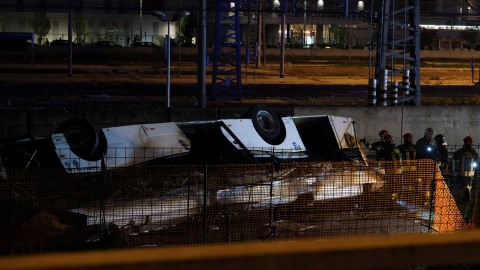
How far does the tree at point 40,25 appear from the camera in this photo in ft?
163

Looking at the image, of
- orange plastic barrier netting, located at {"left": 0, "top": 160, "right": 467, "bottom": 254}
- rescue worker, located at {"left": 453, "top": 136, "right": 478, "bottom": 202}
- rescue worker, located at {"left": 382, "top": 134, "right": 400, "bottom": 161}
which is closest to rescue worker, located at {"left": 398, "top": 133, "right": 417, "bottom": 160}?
rescue worker, located at {"left": 382, "top": 134, "right": 400, "bottom": 161}

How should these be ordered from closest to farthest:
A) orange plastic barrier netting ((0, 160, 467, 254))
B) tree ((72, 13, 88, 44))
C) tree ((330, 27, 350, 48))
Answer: orange plastic barrier netting ((0, 160, 467, 254)) → tree ((72, 13, 88, 44)) → tree ((330, 27, 350, 48))

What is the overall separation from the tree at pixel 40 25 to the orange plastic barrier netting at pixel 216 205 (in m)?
41.0

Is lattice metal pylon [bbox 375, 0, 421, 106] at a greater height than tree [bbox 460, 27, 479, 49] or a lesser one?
lesser

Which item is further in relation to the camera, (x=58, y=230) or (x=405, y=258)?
(x=58, y=230)

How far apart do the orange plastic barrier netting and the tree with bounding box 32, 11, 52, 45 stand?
135 ft

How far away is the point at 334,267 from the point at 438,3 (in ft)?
192

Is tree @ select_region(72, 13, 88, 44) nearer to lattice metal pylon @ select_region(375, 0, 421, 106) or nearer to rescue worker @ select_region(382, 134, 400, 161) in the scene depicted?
lattice metal pylon @ select_region(375, 0, 421, 106)

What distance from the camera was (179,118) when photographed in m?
16.2

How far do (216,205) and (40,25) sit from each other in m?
43.2

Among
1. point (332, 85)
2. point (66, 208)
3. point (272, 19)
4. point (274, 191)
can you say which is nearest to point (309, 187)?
point (274, 191)

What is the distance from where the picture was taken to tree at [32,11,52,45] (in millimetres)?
49594

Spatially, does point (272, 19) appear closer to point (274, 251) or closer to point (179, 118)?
point (179, 118)

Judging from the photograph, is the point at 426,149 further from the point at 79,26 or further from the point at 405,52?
the point at 79,26
